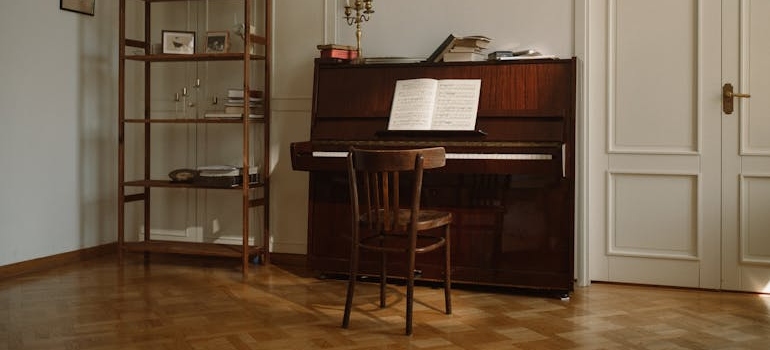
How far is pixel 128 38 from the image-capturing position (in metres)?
4.99

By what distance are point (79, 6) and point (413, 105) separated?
7.51 ft

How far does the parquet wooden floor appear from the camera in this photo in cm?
291

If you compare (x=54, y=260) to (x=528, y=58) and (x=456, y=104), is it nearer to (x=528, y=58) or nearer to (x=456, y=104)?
(x=456, y=104)

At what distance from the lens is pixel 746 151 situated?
12.6ft

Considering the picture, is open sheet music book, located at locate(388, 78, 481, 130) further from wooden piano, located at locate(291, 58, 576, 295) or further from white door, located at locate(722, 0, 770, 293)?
white door, located at locate(722, 0, 770, 293)

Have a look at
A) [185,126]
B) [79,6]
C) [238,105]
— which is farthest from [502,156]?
[79,6]

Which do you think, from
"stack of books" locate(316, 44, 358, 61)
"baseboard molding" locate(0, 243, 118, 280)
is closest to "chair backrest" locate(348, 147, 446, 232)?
"stack of books" locate(316, 44, 358, 61)

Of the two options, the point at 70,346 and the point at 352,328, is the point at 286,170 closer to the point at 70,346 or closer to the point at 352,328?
the point at 352,328

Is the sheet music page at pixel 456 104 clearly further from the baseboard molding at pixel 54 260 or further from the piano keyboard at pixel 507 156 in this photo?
the baseboard molding at pixel 54 260

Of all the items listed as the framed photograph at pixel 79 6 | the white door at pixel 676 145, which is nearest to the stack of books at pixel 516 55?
the white door at pixel 676 145

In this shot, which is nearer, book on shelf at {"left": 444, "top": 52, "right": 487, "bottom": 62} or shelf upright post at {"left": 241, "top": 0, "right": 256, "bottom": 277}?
book on shelf at {"left": 444, "top": 52, "right": 487, "bottom": 62}

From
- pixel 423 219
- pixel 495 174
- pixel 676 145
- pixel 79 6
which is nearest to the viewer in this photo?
pixel 423 219

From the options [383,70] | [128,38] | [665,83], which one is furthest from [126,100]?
[665,83]

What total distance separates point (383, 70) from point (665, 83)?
1538mm
